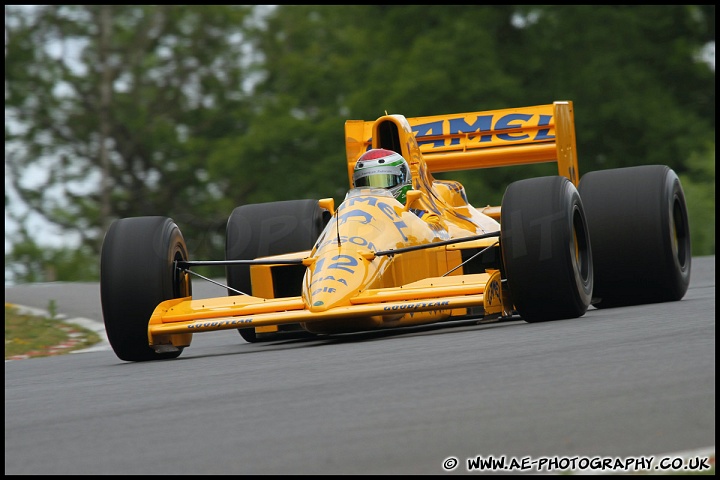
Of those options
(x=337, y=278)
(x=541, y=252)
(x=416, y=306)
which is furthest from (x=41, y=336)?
(x=541, y=252)

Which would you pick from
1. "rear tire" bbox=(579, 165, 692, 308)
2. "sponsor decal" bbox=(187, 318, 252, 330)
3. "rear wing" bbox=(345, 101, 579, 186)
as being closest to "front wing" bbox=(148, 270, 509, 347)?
"sponsor decal" bbox=(187, 318, 252, 330)

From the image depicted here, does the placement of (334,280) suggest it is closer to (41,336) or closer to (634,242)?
(634,242)

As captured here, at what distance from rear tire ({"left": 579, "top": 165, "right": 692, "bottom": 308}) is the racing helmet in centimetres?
150

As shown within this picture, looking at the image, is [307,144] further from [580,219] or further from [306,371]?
[306,371]

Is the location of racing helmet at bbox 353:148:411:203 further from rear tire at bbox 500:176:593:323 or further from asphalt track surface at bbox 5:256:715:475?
asphalt track surface at bbox 5:256:715:475

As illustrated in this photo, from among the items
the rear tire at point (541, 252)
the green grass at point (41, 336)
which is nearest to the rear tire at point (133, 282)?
the rear tire at point (541, 252)

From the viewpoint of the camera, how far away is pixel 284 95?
34438 mm

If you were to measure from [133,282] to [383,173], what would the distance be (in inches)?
91.6

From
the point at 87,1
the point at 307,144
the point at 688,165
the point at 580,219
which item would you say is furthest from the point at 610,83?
the point at 580,219

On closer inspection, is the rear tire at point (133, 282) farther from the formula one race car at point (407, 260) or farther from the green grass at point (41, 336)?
the green grass at point (41, 336)

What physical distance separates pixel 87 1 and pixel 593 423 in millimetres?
31478

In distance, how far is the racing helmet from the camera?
999 centimetres

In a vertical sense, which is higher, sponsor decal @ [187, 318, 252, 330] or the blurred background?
Answer: the blurred background

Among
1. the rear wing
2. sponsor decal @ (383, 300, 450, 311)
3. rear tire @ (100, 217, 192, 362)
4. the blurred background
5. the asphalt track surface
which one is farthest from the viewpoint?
the blurred background
